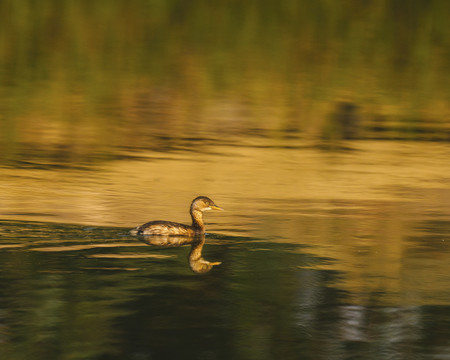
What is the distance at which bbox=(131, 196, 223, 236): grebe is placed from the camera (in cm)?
1344

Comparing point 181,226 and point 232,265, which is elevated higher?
point 181,226

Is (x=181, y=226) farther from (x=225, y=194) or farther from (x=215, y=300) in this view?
(x=225, y=194)

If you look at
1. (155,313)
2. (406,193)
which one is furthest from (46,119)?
(155,313)

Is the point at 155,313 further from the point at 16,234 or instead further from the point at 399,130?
the point at 399,130

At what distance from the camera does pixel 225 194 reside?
17.5 meters

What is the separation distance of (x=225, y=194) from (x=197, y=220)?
3.29 metres

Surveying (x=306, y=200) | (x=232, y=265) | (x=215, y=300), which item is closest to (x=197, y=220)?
(x=232, y=265)

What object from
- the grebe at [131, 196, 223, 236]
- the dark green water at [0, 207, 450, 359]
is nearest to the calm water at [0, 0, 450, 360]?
the dark green water at [0, 207, 450, 359]

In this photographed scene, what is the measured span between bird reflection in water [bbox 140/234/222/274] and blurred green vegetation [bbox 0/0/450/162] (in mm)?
8054

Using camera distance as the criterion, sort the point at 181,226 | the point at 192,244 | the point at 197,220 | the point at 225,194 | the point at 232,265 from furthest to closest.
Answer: the point at 225,194 < the point at 197,220 < the point at 181,226 < the point at 192,244 < the point at 232,265

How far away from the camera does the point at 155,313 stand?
10289 mm

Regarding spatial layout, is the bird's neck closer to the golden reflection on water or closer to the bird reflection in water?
the bird reflection in water

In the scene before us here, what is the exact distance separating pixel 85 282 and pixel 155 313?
1225 mm

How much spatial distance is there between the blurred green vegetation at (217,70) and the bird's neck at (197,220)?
748cm
